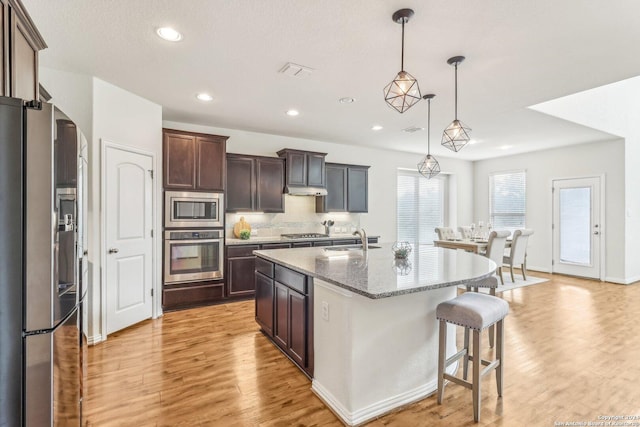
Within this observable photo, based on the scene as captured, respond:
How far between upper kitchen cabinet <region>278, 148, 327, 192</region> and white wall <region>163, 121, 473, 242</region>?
1.67ft

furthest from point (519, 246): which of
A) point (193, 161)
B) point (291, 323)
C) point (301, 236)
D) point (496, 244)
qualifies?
point (193, 161)

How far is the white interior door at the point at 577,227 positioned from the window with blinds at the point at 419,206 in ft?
7.86

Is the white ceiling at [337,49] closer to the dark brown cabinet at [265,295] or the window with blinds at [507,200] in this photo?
the dark brown cabinet at [265,295]

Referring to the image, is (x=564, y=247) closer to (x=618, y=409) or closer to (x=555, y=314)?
(x=555, y=314)

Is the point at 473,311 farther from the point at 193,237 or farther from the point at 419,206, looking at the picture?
the point at 419,206

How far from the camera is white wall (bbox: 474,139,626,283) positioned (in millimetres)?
5855

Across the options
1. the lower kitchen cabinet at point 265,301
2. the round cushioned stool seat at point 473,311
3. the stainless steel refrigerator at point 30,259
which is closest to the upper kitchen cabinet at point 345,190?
the lower kitchen cabinet at point 265,301

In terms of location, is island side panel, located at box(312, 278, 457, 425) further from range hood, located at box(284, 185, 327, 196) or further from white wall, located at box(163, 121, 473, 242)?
white wall, located at box(163, 121, 473, 242)

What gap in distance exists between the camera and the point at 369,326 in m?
2.06

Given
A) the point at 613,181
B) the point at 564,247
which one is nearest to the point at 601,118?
the point at 613,181

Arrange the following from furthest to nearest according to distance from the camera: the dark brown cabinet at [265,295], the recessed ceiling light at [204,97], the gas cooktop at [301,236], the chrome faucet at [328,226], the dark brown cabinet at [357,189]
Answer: the dark brown cabinet at [357,189] < the chrome faucet at [328,226] < the gas cooktop at [301,236] < the recessed ceiling light at [204,97] < the dark brown cabinet at [265,295]

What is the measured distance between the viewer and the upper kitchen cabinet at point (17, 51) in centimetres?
152

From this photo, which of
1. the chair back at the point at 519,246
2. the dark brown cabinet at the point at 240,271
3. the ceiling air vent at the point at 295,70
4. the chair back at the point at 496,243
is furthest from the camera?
the chair back at the point at 519,246

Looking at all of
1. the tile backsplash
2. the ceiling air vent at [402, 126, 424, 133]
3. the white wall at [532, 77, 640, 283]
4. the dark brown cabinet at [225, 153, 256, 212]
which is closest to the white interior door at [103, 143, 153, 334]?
the dark brown cabinet at [225, 153, 256, 212]
